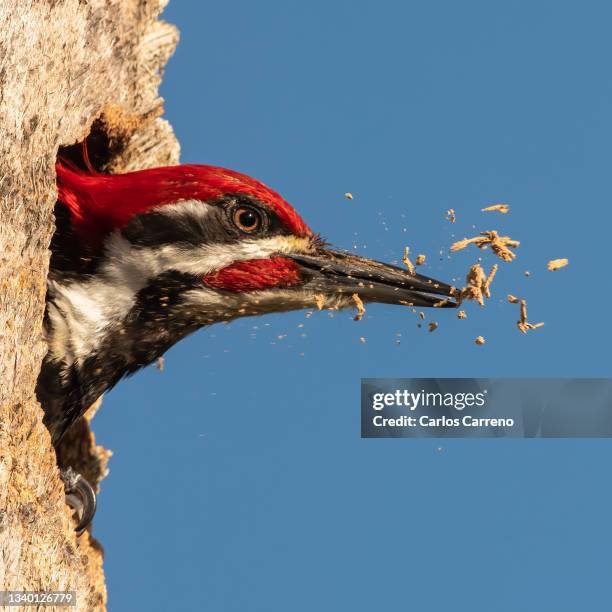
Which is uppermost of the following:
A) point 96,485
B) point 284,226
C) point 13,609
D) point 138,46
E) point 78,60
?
point 138,46

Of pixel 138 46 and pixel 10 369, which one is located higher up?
pixel 138 46

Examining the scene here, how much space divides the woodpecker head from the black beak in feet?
0.06

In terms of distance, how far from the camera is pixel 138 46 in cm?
489

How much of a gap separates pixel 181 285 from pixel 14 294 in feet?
2.66

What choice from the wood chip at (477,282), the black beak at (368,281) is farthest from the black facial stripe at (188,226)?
the wood chip at (477,282)

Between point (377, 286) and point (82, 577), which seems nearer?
point (82, 577)

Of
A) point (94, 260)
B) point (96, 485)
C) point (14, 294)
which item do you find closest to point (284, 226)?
point (94, 260)

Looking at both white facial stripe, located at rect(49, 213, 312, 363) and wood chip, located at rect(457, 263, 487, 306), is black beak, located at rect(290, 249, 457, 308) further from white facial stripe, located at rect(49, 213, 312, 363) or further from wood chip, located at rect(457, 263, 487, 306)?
white facial stripe, located at rect(49, 213, 312, 363)

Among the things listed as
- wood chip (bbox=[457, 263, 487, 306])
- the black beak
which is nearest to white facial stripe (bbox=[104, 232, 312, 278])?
the black beak

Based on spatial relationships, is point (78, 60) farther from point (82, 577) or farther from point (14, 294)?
point (82, 577)

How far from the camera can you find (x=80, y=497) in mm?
4395

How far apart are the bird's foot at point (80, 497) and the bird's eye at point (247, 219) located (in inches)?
48.7

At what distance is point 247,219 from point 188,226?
0.73 ft

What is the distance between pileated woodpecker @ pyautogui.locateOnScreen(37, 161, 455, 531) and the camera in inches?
156
